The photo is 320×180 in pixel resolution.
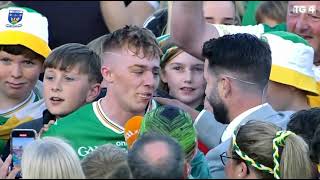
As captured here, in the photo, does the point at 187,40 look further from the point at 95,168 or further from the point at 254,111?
the point at 95,168

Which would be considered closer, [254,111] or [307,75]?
[254,111]

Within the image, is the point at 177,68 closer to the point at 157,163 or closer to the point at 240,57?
the point at 240,57

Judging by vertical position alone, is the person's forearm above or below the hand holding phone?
above

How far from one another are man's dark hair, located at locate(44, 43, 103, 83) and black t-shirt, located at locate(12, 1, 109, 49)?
6.25ft

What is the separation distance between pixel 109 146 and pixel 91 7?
12.3ft

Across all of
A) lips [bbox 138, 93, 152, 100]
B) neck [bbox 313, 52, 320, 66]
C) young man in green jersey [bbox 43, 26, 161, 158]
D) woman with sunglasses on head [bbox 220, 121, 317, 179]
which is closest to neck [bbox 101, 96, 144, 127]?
young man in green jersey [bbox 43, 26, 161, 158]

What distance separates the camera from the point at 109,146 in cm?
474

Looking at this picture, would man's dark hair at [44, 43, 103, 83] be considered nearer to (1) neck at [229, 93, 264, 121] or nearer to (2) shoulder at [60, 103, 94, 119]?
(2) shoulder at [60, 103, 94, 119]

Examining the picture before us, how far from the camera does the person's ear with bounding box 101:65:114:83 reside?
5.94 metres

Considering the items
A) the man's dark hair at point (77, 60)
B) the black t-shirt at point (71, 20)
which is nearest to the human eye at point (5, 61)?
the man's dark hair at point (77, 60)

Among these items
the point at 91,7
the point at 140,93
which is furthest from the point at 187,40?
the point at 91,7

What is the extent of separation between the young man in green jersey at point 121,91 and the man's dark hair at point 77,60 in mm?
256

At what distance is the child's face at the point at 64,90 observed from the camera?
6145 millimetres

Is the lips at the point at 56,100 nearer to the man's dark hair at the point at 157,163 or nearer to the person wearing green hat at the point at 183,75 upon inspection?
the person wearing green hat at the point at 183,75
